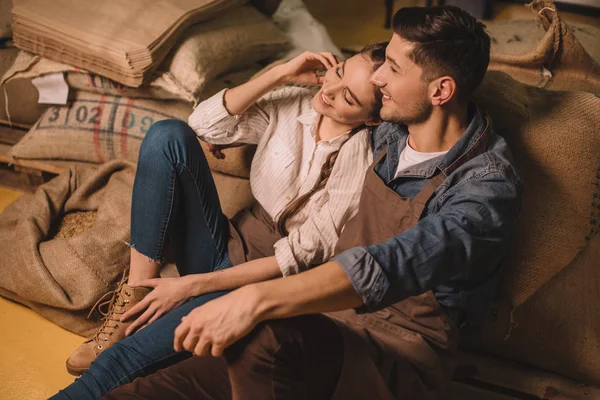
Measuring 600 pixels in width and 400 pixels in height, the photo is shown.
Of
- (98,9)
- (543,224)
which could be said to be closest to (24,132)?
(98,9)

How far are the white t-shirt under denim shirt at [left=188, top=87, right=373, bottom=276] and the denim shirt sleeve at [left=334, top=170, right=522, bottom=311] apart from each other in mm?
350

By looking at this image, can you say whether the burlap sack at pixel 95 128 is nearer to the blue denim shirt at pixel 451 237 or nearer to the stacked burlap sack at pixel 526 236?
the stacked burlap sack at pixel 526 236

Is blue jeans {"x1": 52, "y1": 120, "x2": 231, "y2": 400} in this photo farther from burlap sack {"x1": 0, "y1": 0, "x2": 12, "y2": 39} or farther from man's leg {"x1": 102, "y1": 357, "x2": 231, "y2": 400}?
burlap sack {"x1": 0, "y1": 0, "x2": 12, "y2": 39}

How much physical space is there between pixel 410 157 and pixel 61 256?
121 cm

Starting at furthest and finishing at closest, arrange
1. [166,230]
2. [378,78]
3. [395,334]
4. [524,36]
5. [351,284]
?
[524,36], [166,230], [378,78], [395,334], [351,284]

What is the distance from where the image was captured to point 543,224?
6.41ft

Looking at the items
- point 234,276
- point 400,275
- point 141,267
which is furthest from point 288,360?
point 141,267

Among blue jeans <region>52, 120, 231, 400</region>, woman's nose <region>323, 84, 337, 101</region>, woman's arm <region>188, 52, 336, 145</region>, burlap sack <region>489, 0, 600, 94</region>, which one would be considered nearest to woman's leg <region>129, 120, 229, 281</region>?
blue jeans <region>52, 120, 231, 400</region>

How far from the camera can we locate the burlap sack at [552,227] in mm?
1932

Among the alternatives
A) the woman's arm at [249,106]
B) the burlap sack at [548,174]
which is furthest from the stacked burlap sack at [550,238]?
the woman's arm at [249,106]

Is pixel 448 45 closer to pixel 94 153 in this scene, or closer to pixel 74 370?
pixel 74 370

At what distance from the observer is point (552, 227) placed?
6.41ft

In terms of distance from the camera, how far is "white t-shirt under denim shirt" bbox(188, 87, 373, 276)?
6.31 feet

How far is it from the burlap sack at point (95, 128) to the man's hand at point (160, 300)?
0.90m
